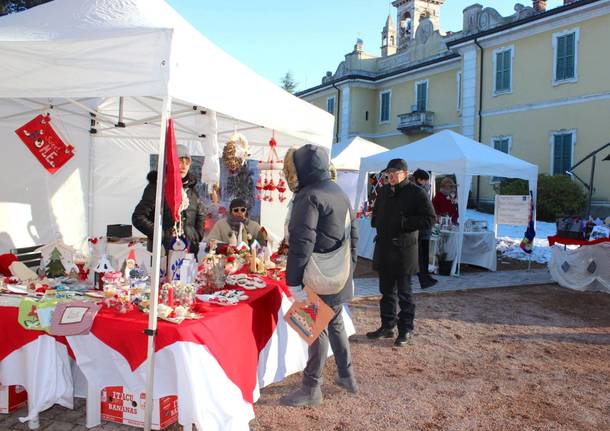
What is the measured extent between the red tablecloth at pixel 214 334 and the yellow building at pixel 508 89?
54.0 feet

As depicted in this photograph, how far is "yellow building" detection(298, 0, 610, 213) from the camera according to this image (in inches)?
646

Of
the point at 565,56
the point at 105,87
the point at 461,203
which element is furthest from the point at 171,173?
the point at 565,56

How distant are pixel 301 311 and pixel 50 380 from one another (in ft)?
5.09

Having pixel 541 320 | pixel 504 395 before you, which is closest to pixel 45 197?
pixel 504 395

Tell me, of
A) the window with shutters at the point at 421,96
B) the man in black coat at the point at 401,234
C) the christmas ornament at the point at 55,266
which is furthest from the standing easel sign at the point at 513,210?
the window with shutters at the point at 421,96

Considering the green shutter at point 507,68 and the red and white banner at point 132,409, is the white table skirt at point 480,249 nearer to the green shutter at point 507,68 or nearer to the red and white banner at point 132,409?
the red and white banner at point 132,409

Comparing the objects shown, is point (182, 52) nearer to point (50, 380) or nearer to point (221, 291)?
point (221, 291)

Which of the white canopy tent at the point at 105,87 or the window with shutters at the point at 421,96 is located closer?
the white canopy tent at the point at 105,87

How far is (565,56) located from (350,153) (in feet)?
30.3

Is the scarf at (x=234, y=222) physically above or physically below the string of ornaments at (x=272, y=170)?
below

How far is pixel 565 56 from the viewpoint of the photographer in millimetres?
17188

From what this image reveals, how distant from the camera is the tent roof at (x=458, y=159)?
8.81 metres

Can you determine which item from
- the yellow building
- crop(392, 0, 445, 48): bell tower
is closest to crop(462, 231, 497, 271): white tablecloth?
the yellow building

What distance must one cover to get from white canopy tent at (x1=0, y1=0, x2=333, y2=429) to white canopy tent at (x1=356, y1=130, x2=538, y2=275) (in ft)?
12.8
